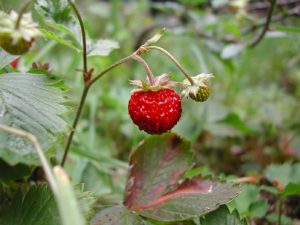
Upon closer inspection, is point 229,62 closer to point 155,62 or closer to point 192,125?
point 192,125

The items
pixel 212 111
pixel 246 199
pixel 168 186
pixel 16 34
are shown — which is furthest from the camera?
pixel 212 111

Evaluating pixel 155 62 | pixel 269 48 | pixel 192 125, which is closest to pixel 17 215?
pixel 192 125

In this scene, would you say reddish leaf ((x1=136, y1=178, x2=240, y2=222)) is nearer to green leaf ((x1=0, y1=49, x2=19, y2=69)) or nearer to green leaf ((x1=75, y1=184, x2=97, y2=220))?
green leaf ((x1=75, y1=184, x2=97, y2=220))

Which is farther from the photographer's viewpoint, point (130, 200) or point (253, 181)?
point (253, 181)

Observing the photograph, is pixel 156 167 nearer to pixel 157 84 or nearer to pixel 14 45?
pixel 157 84

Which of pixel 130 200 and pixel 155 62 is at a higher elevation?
pixel 155 62

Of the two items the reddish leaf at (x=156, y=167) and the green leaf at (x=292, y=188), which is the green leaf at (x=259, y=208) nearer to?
the green leaf at (x=292, y=188)

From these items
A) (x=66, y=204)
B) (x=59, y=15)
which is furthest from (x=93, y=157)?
(x=66, y=204)
